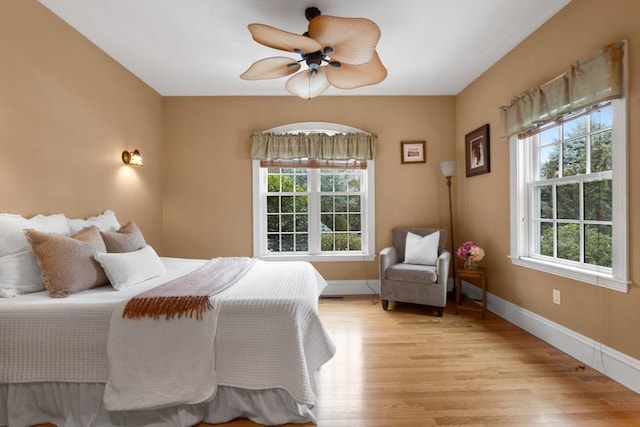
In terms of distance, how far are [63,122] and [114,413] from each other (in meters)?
2.29

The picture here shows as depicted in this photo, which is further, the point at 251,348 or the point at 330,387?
the point at 330,387

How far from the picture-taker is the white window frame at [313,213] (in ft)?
13.7

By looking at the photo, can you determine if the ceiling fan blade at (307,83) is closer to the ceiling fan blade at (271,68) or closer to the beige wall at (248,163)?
the ceiling fan blade at (271,68)

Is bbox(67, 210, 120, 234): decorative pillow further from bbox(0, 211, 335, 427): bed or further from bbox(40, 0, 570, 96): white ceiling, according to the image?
bbox(40, 0, 570, 96): white ceiling

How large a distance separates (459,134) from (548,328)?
8.49 ft

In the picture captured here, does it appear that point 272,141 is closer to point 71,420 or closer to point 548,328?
point 71,420

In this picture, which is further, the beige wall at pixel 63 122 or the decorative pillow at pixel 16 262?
the beige wall at pixel 63 122

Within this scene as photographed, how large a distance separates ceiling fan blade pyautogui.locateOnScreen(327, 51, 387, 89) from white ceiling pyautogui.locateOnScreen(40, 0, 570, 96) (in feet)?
1.57

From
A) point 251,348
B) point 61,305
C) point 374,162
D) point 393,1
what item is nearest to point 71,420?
point 61,305

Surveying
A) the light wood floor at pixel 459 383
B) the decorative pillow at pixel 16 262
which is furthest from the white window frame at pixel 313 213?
the decorative pillow at pixel 16 262

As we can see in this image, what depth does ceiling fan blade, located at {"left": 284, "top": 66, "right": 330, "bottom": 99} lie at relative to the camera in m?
2.57

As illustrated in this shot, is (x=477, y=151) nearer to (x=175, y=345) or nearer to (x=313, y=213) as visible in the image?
(x=313, y=213)

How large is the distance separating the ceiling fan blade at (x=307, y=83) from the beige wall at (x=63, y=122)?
186 cm

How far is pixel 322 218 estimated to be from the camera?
4.32 meters
